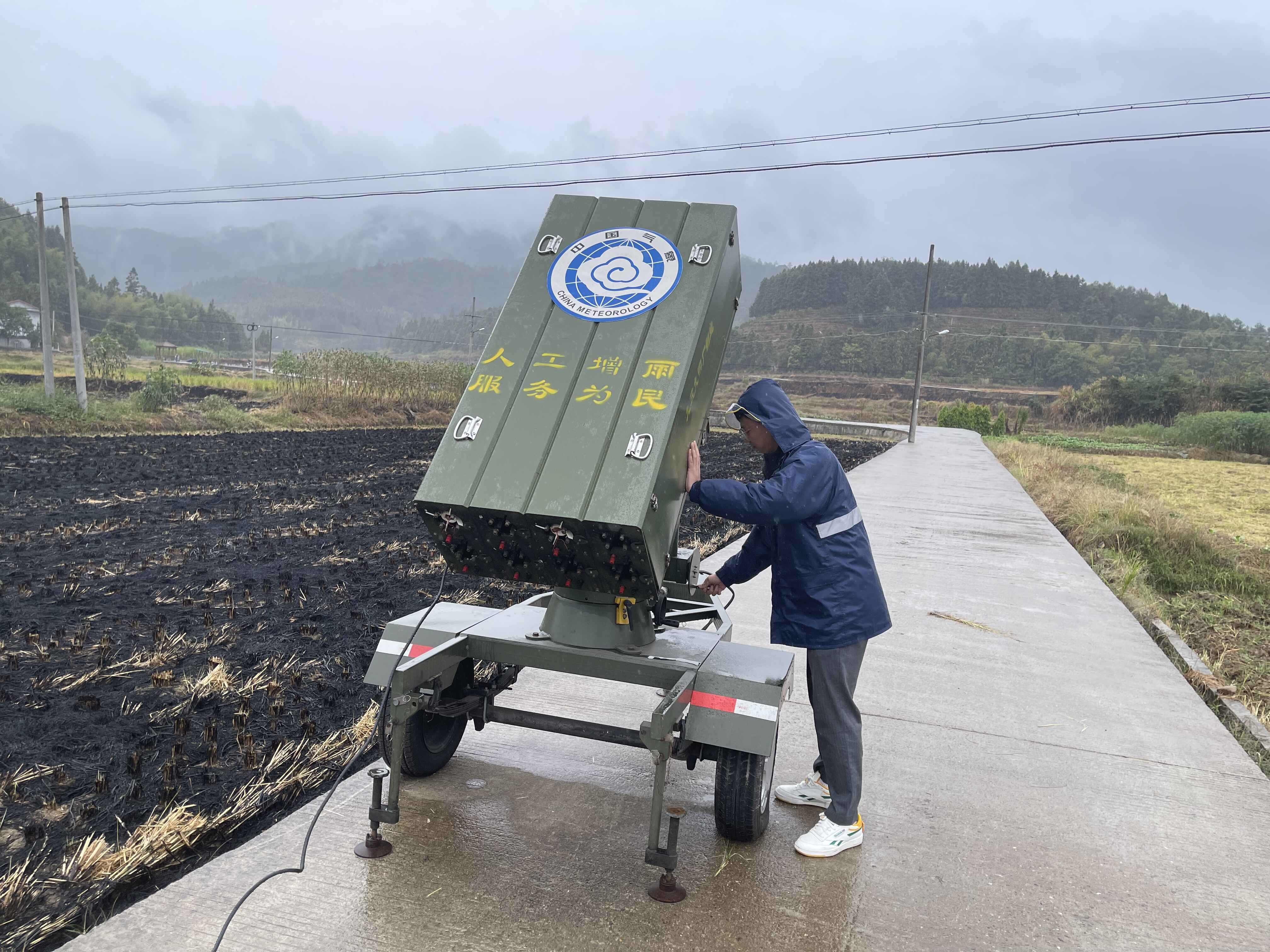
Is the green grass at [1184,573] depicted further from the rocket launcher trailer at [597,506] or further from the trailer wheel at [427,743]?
the trailer wheel at [427,743]

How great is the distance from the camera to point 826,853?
129 inches

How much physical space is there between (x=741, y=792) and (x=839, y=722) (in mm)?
458

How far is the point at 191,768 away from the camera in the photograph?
3621 millimetres

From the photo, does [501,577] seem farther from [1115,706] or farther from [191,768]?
[1115,706]

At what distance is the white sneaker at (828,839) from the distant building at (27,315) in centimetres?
7519

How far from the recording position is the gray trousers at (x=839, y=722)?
128 inches

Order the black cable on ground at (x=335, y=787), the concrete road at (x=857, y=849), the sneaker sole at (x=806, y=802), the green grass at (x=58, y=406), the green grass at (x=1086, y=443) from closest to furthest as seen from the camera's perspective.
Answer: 1. the black cable on ground at (x=335, y=787)
2. the concrete road at (x=857, y=849)
3. the sneaker sole at (x=806, y=802)
4. the green grass at (x=58, y=406)
5. the green grass at (x=1086, y=443)

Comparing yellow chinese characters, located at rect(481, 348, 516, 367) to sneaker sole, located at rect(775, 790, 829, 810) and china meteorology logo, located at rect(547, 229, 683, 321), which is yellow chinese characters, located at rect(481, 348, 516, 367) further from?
sneaker sole, located at rect(775, 790, 829, 810)

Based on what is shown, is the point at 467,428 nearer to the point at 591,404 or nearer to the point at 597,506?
the point at 591,404

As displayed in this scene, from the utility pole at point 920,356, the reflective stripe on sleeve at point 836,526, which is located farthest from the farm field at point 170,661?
the utility pole at point 920,356

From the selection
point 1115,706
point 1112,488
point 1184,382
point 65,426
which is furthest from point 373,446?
point 1184,382

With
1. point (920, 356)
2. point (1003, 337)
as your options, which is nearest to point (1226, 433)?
point (920, 356)

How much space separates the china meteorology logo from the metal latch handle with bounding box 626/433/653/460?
57cm

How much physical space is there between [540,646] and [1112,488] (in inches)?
710
